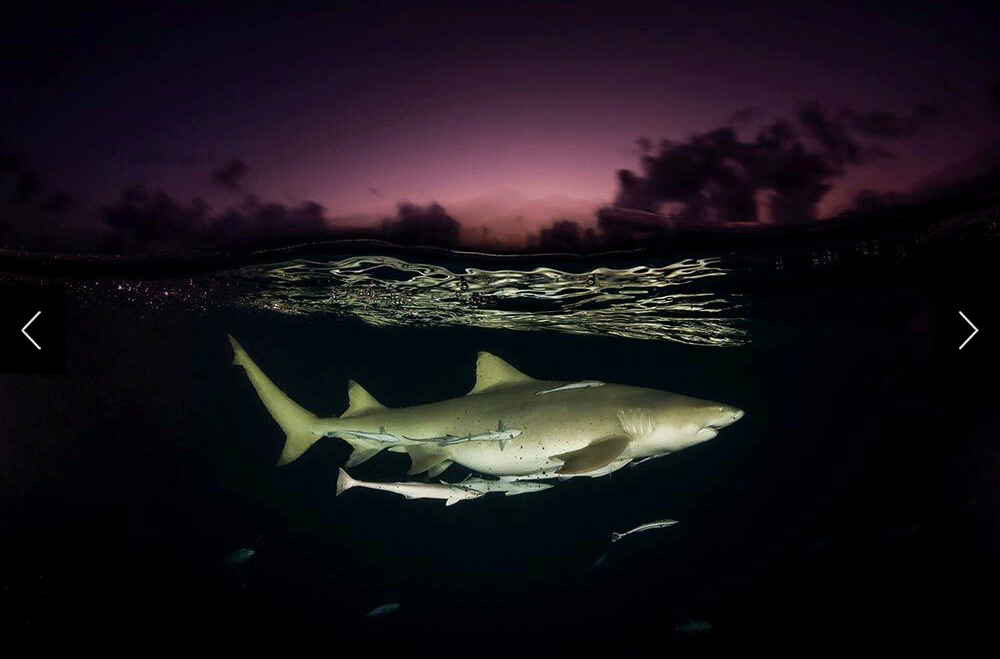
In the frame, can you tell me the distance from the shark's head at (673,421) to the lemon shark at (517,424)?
1cm

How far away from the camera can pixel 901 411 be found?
83.1ft

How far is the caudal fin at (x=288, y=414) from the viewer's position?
937 centimetres

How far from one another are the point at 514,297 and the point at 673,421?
8749 millimetres

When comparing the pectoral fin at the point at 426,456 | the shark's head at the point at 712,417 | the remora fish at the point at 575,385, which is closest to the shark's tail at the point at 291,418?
the pectoral fin at the point at 426,456

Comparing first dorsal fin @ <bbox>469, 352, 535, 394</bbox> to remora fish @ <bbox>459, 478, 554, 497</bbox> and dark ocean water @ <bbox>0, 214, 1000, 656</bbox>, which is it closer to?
remora fish @ <bbox>459, 478, 554, 497</bbox>

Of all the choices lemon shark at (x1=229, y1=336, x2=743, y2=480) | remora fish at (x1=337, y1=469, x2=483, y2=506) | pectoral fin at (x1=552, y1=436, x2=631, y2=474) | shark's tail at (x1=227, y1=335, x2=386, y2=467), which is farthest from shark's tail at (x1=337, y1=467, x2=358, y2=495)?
pectoral fin at (x1=552, y1=436, x2=631, y2=474)

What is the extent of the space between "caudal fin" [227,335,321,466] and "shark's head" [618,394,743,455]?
17.4ft

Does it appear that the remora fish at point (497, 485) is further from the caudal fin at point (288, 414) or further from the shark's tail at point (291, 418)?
the caudal fin at point (288, 414)

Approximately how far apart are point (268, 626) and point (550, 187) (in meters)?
19.7

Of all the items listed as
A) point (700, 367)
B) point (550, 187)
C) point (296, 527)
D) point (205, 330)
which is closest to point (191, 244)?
point (550, 187)

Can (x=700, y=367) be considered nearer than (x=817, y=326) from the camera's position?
No

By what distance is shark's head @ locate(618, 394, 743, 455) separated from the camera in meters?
7.31

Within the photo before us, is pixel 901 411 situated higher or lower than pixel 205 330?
lower

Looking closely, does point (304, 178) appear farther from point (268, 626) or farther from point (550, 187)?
point (268, 626)
